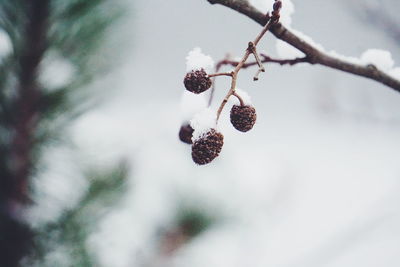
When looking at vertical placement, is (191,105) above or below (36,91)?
below

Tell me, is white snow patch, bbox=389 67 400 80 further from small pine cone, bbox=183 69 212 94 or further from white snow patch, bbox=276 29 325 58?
small pine cone, bbox=183 69 212 94

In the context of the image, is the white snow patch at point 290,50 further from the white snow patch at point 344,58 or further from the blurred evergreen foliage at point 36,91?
the blurred evergreen foliage at point 36,91

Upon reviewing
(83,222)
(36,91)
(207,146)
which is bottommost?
(207,146)

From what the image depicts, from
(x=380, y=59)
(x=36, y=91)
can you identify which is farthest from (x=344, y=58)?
(x=36, y=91)

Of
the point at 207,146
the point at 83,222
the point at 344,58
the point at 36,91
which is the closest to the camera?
the point at 207,146

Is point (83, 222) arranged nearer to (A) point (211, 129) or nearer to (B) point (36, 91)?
(B) point (36, 91)

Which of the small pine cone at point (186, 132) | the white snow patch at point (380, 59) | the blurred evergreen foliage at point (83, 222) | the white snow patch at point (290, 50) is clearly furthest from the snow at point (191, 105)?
the blurred evergreen foliage at point (83, 222)

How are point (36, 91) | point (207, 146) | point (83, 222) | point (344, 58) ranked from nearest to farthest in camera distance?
point (207, 146) < point (344, 58) < point (36, 91) < point (83, 222)
